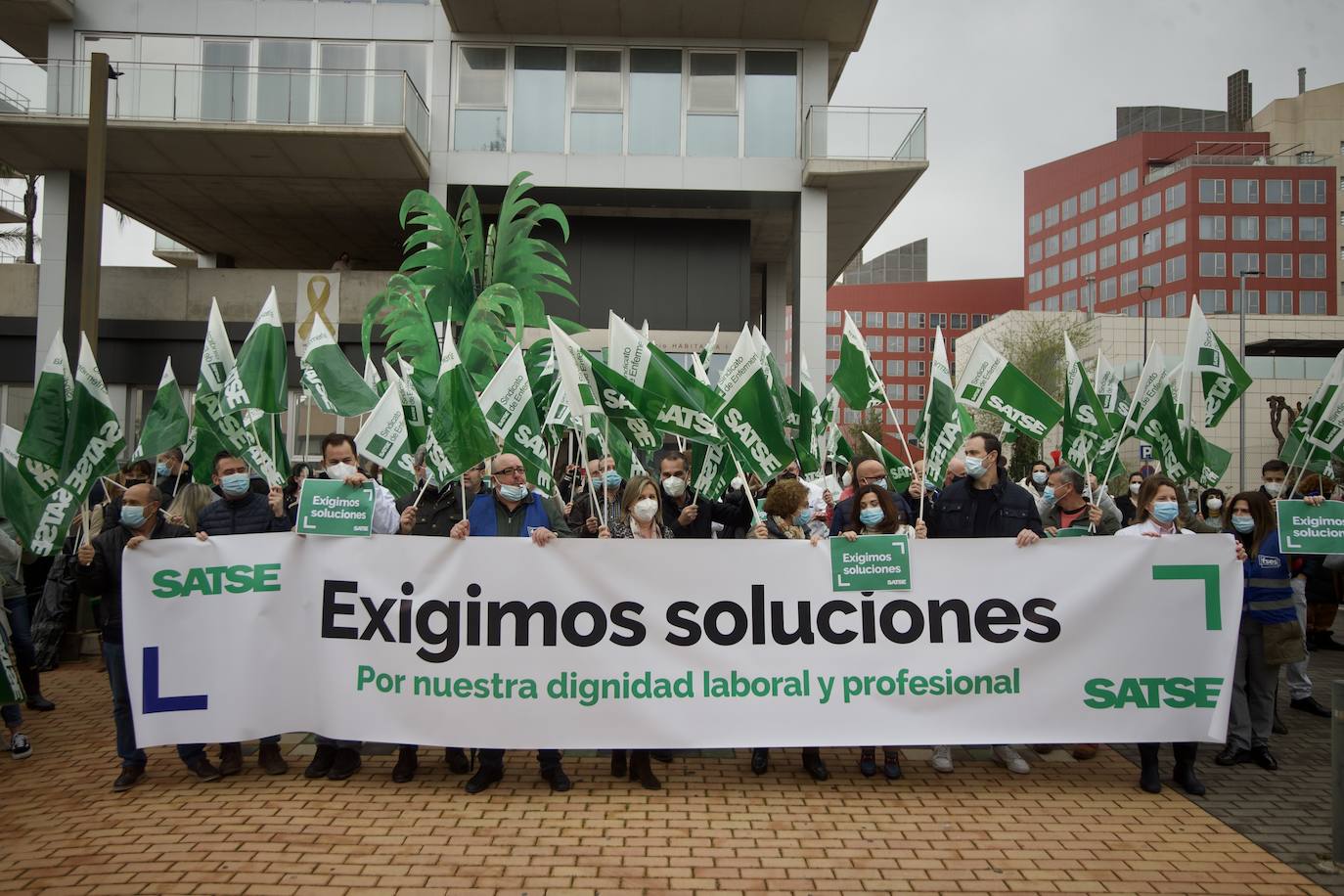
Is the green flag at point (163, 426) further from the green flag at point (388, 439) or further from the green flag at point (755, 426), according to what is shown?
the green flag at point (755, 426)

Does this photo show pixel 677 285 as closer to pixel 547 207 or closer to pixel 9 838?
pixel 547 207

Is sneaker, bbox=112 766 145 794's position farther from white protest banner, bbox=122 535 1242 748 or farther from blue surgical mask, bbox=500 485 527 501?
blue surgical mask, bbox=500 485 527 501

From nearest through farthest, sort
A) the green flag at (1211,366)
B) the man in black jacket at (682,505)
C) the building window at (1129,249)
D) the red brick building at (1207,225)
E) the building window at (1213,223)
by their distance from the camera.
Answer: the man in black jacket at (682,505)
the green flag at (1211,366)
the red brick building at (1207,225)
the building window at (1213,223)
the building window at (1129,249)

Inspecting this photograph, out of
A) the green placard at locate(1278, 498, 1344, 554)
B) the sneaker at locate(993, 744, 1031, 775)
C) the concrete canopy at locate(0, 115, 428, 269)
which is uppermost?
the concrete canopy at locate(0, 115, 428, 269)

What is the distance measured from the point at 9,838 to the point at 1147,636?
675cm

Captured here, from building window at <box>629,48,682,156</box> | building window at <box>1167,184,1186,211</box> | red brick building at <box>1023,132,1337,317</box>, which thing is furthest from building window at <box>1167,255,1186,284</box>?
building window at <box>629,48,682,156</box>

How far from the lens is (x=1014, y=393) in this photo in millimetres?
7297

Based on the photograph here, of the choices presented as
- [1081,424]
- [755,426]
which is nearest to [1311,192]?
[1081,424]

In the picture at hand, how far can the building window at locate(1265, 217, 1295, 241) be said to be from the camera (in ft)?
284

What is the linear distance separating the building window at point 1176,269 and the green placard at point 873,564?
94.8 m

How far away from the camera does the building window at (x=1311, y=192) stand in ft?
286

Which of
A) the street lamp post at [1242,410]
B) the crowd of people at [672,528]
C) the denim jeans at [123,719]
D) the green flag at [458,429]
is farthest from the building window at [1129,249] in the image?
the denim jeans at [123,719]

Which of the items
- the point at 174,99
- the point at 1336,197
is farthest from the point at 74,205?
the point at 1336,197

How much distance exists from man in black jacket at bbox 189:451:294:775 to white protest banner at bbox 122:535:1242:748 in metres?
0.33
